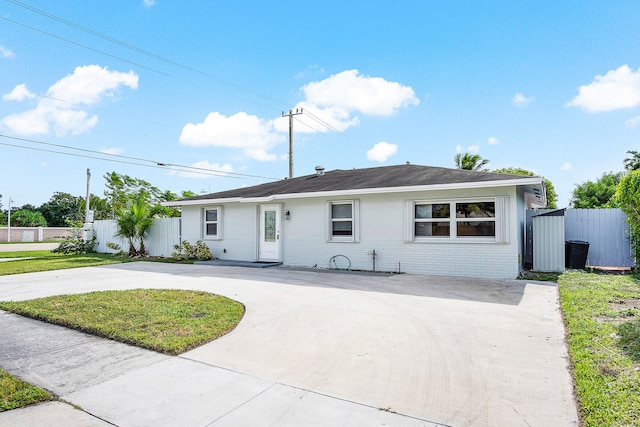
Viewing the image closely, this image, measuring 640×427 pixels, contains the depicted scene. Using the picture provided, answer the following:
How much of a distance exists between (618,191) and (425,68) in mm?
8976

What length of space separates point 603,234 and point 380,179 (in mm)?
7053

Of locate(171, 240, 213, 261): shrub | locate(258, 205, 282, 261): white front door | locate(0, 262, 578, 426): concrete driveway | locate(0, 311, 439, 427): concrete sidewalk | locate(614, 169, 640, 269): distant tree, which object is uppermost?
locate(614, 169, 640, 269): distant tree

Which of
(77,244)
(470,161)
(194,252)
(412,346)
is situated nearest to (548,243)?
(412,346)

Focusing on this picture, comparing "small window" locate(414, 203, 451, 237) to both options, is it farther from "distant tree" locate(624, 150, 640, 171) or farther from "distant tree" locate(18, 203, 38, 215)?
"distant tree" locate(18, 203, 38, 215)

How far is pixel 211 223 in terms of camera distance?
49.6 ft

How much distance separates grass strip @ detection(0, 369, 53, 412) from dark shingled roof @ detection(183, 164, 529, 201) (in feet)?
29.4

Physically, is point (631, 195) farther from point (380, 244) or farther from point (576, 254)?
point (380, 244)

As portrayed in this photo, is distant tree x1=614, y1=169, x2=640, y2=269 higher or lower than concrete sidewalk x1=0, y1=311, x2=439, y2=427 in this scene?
higher

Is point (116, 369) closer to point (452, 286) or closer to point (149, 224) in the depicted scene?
point (452, 286)

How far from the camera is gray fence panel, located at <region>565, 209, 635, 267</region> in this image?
1080 cm

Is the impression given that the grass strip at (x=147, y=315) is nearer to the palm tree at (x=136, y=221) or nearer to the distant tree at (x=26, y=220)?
the palm tree at (x=136, y=221)

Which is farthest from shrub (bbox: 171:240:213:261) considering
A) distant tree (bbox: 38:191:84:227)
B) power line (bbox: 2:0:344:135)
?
distant tree (bbox: 38:191:84:227)

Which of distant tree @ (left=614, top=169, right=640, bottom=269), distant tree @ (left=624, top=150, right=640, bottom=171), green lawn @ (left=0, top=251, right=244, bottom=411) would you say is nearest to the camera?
green lawn @ (left=0, top=251, right=244, bottom=411)

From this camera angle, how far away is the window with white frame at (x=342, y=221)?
11.4m
